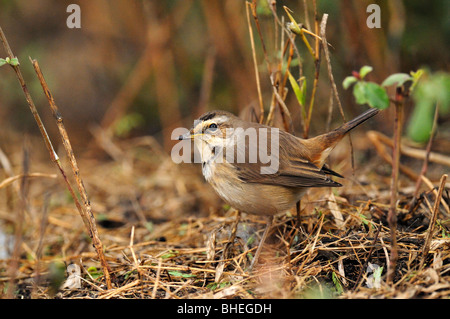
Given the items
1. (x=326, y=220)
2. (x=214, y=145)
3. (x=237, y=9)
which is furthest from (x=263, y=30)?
(x=326, y=220)

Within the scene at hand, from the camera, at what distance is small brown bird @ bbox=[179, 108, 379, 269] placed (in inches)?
163

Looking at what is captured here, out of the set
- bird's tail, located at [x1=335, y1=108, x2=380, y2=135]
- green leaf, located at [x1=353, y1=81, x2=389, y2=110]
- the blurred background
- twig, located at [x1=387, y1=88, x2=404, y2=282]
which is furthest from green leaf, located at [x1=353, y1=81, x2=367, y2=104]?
the blurred background

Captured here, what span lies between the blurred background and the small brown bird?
200 cm

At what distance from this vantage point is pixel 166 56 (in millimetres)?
7867

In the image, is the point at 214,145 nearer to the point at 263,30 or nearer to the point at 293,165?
the point at 293,165

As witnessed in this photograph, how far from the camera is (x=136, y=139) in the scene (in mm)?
7988

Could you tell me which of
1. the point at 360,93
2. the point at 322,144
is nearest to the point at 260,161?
the point at 322,144

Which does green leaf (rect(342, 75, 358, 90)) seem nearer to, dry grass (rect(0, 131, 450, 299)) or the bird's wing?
dry grass (rect(0, 131, 450, 299))

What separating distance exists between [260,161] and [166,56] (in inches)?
163

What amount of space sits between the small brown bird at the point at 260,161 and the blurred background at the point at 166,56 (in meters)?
2.00

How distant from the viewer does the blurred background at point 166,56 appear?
21.6 ft

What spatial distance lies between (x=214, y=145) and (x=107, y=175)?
9.91 ft

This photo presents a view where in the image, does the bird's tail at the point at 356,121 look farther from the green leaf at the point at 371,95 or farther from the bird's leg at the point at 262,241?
the green leaf at the point at 371,95

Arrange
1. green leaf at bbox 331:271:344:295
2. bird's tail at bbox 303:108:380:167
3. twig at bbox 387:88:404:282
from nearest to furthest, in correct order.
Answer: twig at bbox 387:88:404:282 → green leaf at bbox 331:271:344:295 → bird's tail at bbox 303:108:380:167
